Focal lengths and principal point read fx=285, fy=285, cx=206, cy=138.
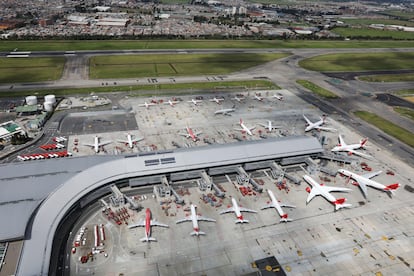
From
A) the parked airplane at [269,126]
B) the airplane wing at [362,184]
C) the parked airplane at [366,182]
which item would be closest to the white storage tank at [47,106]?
the parked airplane at [269,126]

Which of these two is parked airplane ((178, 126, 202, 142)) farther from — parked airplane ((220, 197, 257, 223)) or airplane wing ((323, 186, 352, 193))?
airplane wing ((323, 186, 352, 193))

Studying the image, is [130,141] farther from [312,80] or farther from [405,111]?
[405,111]

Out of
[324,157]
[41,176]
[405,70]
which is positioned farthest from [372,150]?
[405,70]

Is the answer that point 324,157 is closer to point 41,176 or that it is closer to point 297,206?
point 297,206

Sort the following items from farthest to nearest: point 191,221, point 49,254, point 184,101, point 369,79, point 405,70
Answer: point 405,70, point 369,79, point 184,101, point 191,221, point 49,254

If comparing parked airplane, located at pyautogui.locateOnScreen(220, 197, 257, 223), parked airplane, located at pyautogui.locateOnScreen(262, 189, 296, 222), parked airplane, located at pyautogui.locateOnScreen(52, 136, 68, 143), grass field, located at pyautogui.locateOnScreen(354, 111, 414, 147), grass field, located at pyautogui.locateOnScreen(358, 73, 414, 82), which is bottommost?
parked airplane, located at pyautogui.locateOnScreen(220, 197, 257, 223)

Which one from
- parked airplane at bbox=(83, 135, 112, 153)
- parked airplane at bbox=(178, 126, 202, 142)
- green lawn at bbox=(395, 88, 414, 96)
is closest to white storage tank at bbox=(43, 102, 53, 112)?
parked airplane at bbox=(83, 135, 112, 153)
